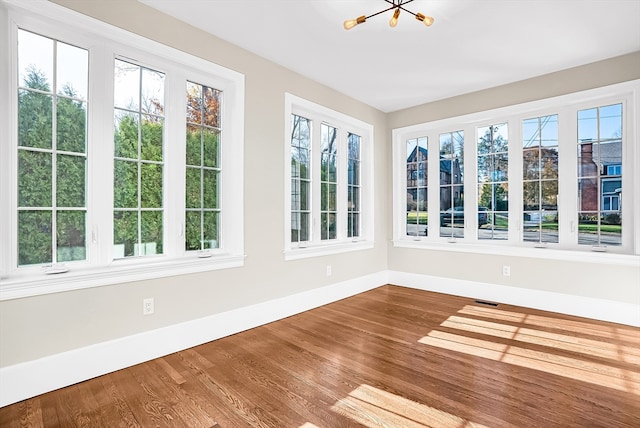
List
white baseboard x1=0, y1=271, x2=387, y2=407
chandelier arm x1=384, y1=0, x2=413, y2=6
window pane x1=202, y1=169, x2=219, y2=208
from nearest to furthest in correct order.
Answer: white baseboard x1=0, y1=271, x2=387, y2=407
chandelier arm x1=384, y1=0, x2=413, y2=6
window pane x1=202, y1=169, x2=219, y2=208

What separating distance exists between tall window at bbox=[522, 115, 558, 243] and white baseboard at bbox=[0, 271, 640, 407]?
31.4 inches

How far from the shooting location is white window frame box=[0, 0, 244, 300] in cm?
211

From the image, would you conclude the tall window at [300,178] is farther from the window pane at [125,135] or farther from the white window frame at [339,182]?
the window pane at [125,135]

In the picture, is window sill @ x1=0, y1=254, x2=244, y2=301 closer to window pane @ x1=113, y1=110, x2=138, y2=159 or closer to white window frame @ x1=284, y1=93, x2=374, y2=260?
window pane @ x1=113, y1=110, x2=138, y2=159

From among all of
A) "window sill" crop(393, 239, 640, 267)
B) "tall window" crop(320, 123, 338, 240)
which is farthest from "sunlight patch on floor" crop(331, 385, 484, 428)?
"window sill" crop(393, 239, 640, 267)

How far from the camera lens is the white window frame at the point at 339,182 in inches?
151

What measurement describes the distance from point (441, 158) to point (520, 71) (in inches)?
57.7

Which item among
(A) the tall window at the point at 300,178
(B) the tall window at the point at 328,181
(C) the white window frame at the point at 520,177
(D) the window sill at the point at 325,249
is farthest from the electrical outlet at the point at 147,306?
(C) the white window frame at the point at 520,177

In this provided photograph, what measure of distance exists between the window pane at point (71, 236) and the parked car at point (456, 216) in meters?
4.38

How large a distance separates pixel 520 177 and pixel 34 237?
16.3 feet

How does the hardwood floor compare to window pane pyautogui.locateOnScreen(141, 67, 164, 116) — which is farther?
window pane pyautogui.locateOnScreen(141, 67, 164, 116)

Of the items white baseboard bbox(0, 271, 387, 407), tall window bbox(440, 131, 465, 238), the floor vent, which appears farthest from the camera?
tall window bbox(440, 131, 465, 238)

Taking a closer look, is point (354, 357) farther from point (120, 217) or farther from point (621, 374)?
point (120, 217)

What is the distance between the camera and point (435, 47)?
10.9 ft
